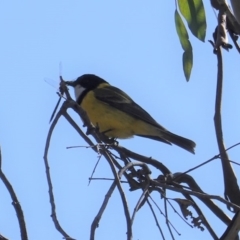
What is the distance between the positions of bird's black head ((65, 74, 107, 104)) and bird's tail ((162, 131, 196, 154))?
0.81 meters

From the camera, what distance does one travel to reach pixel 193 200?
2457 mm

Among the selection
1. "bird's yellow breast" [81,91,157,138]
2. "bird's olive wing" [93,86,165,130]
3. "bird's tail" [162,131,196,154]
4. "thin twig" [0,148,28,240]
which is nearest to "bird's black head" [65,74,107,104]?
"bird's olive wing" [93,86,165,130]

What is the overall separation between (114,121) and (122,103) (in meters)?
0.41

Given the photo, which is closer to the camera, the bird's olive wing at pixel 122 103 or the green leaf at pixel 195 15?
the green leaf at pixel 195 15

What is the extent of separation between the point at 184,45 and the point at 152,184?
2.86ft

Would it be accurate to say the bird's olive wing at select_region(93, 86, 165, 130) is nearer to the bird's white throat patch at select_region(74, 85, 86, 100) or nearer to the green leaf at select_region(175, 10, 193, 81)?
the bird's white throat patch at select_region(74, 85, 86, 100)

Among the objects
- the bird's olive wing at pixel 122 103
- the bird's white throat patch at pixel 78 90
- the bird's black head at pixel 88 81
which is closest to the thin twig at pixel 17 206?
the bird's olive wing at pixel 122 103

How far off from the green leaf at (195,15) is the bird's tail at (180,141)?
222cm

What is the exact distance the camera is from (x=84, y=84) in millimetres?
6766

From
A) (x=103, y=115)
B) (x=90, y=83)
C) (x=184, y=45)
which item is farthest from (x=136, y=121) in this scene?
(x=184, y=45)

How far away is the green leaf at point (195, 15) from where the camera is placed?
9.66 feet

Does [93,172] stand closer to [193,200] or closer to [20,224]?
[193,200]

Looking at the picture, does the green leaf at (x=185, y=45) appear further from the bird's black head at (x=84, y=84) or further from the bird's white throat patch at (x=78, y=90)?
the bird's white throat patch at (x=78, y=90)

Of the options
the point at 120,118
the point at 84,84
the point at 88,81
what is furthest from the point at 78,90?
the point at 120,118
